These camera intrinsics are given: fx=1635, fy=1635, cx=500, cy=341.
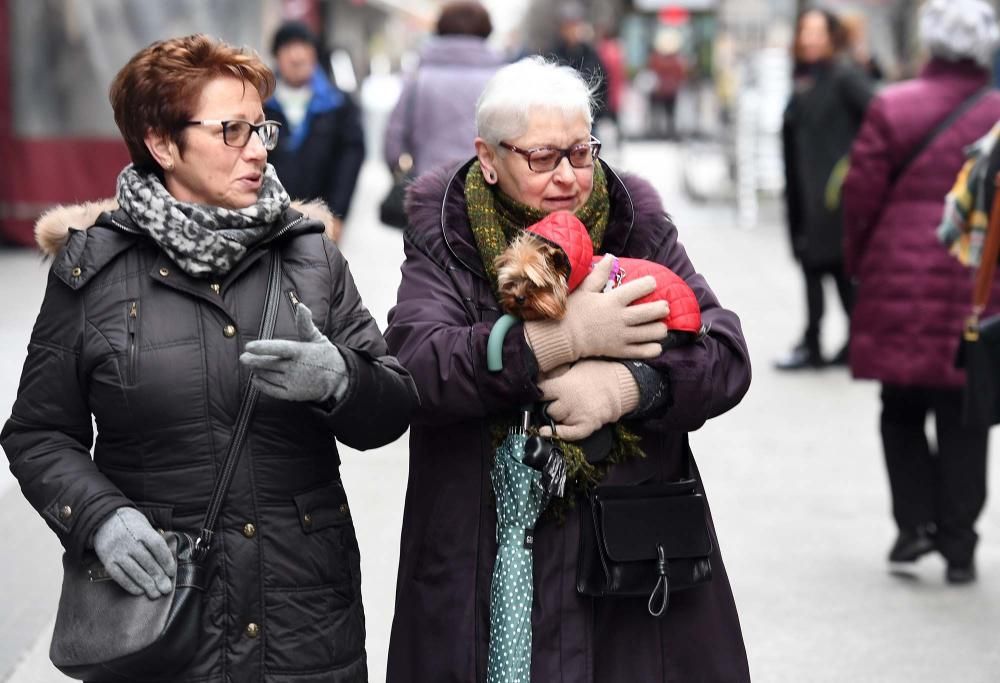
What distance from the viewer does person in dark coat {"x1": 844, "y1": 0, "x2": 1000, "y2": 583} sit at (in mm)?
5852

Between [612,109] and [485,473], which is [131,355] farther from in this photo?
[612,109]

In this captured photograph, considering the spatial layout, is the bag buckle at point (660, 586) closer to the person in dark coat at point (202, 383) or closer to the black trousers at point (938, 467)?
the person in dark coat at point (202, 383)

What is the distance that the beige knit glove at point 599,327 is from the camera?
3.11 m

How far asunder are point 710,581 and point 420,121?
4.80m

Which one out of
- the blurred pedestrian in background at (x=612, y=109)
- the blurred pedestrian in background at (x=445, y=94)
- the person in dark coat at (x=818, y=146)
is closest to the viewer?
the blurred pedestrian in background at (x=445, y=94)

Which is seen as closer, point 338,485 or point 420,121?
point 338,485

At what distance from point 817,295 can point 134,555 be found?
7489 mm

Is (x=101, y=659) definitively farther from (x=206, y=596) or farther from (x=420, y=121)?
(x=420, y=121)

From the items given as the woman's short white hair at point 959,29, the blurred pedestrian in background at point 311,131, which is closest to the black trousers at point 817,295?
the blurred pedestrian in background at point 311,131

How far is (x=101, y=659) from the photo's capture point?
9.21 feet

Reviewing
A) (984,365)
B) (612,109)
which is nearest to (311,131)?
(984,365)

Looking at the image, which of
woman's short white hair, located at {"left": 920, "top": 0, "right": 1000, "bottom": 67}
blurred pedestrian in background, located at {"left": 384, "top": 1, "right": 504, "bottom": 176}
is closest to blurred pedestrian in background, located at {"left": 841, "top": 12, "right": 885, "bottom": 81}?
blurred pedestrian in background, located at {"left": 384, "top": 1, "right": 504, "bottom": 176}

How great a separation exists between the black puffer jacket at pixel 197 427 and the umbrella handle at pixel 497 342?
20cm

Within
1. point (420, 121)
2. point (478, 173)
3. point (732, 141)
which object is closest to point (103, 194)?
point (420, 121)
